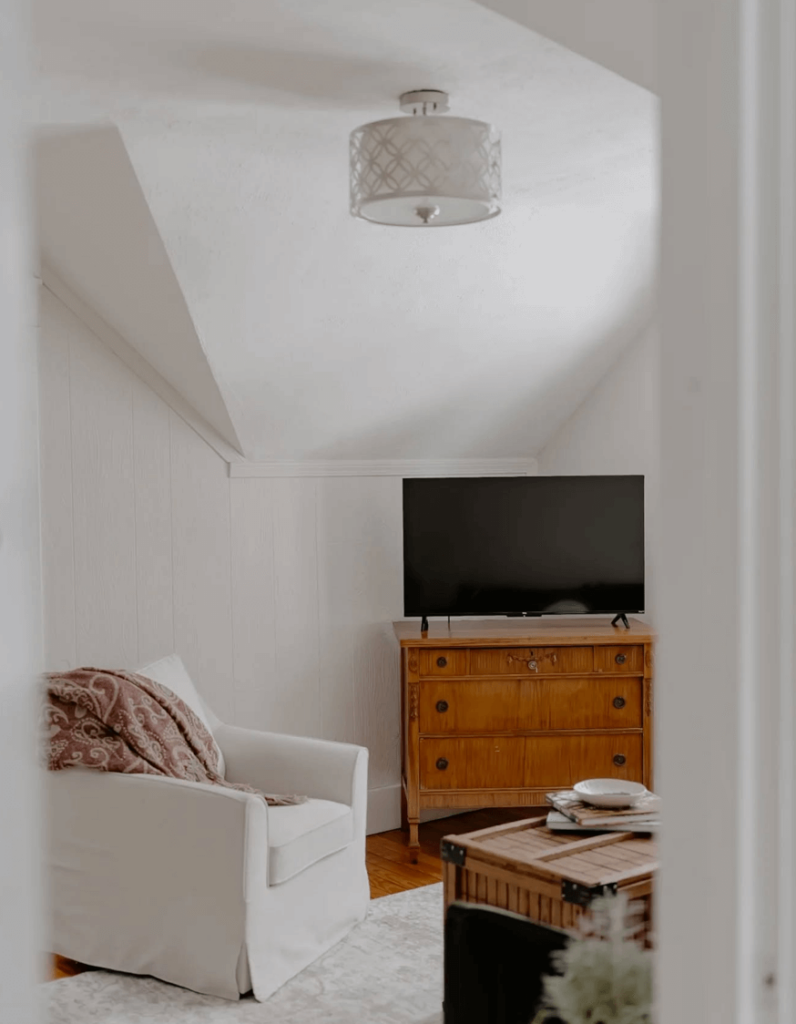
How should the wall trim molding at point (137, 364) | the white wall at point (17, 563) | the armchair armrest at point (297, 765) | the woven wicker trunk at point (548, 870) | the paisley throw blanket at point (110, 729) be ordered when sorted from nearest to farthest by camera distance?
the white wall at point (17, 563)
the woven wicker trunk at point (548, 870)
the paisley throw blanket at point (110, 729)
the armchair armrest at point (297, 765)
the wall trim molding at point (137, 364)

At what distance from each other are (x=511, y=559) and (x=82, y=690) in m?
1.82

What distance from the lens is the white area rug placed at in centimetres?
289

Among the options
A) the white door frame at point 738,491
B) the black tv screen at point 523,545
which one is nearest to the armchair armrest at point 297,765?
the black tv screen at point 523,545

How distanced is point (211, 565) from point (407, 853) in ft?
4.33

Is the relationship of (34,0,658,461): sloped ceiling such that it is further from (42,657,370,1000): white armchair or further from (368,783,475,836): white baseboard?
(42,657,370,1000): white armchair

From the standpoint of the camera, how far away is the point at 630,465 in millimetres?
4633

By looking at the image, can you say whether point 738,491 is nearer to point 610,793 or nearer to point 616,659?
point 610,793

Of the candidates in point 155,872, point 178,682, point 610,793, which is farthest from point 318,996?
point 178,682

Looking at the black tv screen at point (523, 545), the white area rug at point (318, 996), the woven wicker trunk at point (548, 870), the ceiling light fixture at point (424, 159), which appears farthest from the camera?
the black tv screen at point (523, 545)

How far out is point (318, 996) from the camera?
9.94ft

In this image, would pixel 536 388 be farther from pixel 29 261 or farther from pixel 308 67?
pixel 29 261

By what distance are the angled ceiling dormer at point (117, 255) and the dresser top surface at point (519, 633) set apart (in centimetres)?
100

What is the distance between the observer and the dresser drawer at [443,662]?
4.20 m

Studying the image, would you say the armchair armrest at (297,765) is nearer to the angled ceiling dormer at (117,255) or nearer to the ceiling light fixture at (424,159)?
the angled ceiling dormer at (117,255)
